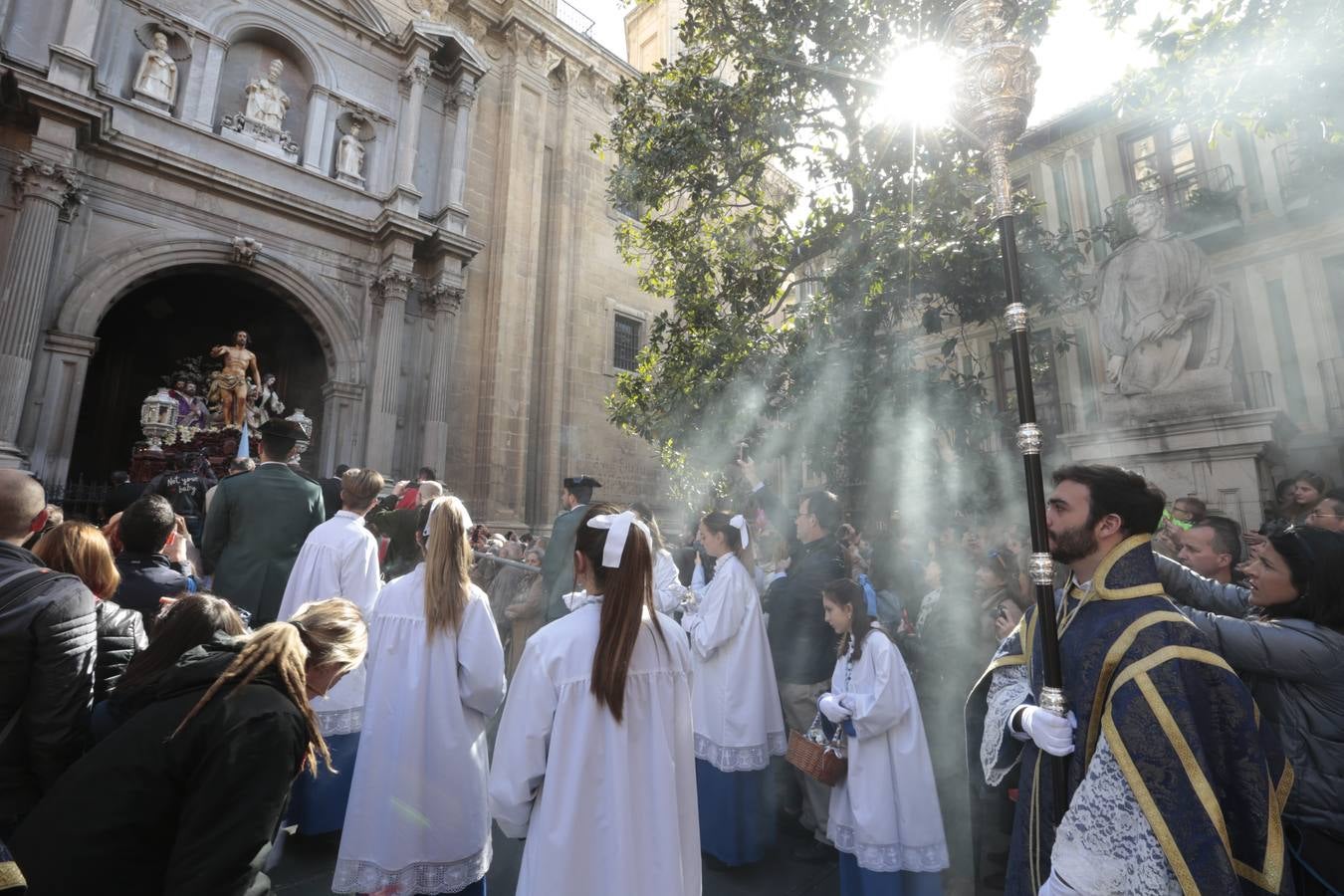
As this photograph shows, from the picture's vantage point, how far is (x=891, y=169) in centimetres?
886

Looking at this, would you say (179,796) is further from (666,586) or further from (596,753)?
(666,586)

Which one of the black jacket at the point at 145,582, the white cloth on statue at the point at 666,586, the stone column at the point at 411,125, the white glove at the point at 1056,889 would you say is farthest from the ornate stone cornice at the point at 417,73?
the white glove at the point at 1056,889

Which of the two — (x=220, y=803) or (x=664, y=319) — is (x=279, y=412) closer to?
(x=664, y=319)

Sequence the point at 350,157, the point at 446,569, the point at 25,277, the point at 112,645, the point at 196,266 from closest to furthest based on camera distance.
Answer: the point at 112,645
the point at 446,569
the point at 25,277
the point at 196,266
the point at 350,157

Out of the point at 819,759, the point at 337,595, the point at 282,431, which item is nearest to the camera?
the point at 819,759

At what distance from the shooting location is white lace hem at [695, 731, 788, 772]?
4.04m

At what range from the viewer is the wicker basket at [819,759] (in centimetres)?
338

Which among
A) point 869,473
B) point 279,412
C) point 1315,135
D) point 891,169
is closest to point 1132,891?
point 869,473

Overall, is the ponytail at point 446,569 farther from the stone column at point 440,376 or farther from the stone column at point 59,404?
the stone column at point 440,376

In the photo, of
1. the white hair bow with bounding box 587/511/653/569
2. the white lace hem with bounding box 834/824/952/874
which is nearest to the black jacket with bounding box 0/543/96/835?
the white hair bow with bounding box 587/511/653/569

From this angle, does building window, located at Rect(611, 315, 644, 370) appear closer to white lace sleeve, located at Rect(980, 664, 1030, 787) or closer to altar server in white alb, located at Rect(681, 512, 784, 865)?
altar server in white alb, located at Rect(681, 512, 784, 865)

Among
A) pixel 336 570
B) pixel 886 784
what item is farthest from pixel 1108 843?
pixel 336 570

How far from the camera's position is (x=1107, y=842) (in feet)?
5.98

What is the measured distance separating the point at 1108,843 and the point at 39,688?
11.4ft
